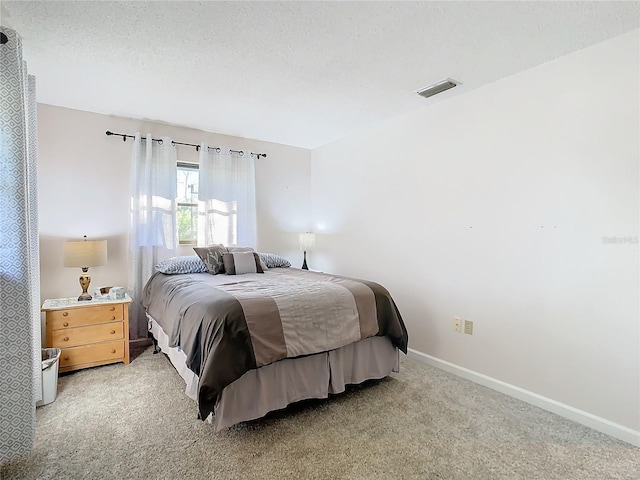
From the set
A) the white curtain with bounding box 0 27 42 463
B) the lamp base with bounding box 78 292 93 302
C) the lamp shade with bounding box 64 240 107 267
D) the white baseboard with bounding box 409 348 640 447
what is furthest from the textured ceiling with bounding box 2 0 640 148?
the white baseboard with bounding box 409 348 640 447

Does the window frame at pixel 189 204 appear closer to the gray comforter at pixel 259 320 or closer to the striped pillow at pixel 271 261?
the striped pillow at pixel 271 261

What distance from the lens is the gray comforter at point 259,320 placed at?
181 cm

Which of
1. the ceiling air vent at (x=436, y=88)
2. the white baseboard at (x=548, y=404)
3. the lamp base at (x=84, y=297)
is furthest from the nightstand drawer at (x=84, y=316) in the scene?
the ceiling air vent at (x=436, y=88)

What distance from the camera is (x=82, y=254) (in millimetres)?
A: 2840

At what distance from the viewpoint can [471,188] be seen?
270 cm

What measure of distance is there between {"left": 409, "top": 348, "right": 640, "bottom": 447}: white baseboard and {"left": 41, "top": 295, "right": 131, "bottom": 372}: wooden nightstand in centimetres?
266

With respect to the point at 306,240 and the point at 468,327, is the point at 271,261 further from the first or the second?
the point at 468,327

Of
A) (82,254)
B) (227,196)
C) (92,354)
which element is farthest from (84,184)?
(92,354)

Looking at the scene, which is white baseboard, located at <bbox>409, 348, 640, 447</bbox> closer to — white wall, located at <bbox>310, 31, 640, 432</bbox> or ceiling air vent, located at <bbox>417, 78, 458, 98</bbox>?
white wall, located at <bbox>310, 31, 640, 432</bbox>

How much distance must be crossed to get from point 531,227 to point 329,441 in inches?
74.4

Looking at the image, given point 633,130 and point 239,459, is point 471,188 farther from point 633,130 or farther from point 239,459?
point 239,459

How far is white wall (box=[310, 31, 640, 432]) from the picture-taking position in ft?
6.45

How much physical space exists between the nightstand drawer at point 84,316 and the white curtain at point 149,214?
50cm

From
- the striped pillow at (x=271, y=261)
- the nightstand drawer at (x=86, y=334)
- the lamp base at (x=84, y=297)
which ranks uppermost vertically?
the striped pillow at (x=271, y=261)
